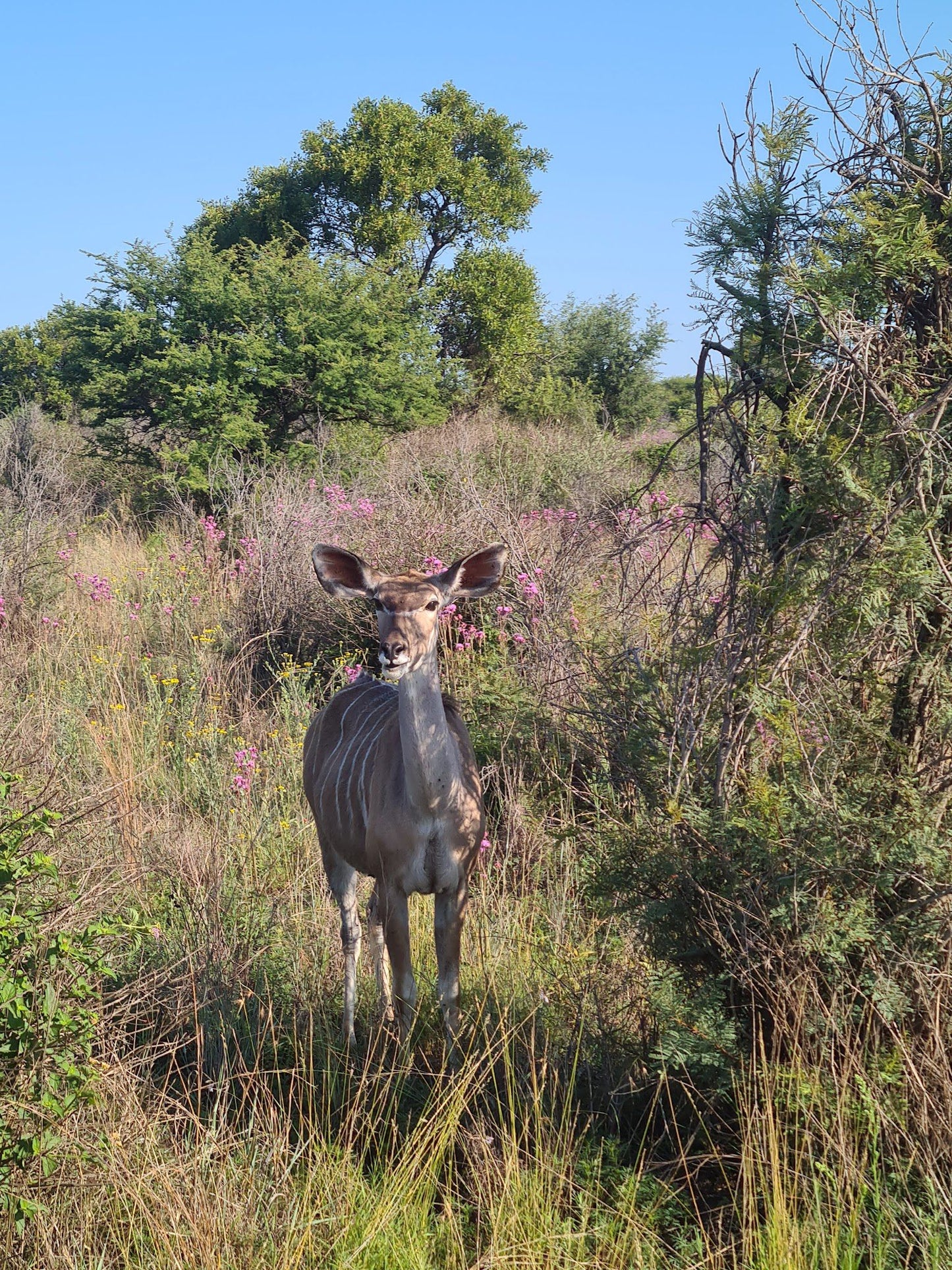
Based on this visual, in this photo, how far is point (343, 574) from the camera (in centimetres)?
481

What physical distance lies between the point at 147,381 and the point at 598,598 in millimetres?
11316

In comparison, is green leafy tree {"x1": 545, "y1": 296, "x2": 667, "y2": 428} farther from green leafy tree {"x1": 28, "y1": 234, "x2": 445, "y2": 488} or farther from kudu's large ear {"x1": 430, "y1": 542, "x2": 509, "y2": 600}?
kudu's large ear {"x1": 430, "y1": 542, "x2": 509, "y2": 600}

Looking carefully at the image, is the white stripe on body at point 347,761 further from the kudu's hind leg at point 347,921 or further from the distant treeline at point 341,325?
the distant treeline at point 341,325

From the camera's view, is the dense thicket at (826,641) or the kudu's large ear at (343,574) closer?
the dense thicket at (826,641)

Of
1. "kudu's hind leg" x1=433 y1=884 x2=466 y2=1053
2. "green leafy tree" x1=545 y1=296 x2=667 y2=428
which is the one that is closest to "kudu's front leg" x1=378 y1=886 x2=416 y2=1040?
"kudu's hind leg" x1=433 y1=884 x2=466 y2=1053

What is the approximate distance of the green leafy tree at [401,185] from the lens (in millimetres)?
28828

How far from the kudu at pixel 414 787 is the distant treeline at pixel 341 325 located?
409 inches

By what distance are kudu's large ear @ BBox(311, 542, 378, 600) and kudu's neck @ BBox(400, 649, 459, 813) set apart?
484 mm

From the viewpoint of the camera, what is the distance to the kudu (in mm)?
4441

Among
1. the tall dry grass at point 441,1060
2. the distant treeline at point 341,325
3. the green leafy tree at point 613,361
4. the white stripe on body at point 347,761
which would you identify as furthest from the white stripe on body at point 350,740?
the green leafy tree at point 613,361

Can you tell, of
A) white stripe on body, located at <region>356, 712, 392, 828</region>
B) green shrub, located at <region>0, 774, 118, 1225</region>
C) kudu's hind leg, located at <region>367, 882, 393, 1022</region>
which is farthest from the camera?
white stripe on body, located at <region>356, 712, 392, 828</region>

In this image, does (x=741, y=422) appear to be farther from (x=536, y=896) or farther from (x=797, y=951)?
(x=536, y=896)

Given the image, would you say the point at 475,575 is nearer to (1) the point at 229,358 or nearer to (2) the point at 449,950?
(2) the point at 449,950

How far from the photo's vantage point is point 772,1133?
3.13 m
